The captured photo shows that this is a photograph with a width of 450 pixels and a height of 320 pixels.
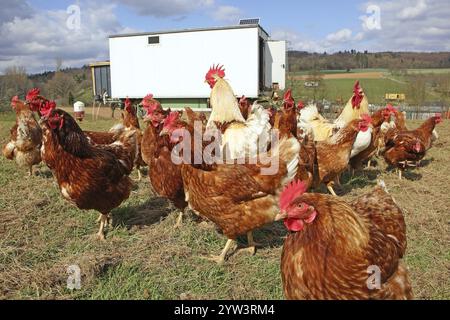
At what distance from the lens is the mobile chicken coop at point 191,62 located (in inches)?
725

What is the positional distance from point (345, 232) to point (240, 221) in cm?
162

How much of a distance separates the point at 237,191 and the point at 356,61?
27897 mm

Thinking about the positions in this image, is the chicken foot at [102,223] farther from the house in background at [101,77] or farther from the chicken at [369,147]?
the house in background at [101,77]

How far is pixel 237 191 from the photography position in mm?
3523

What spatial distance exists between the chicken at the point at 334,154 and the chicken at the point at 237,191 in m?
1.79

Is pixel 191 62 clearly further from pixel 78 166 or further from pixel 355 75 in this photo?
pixel 355 75

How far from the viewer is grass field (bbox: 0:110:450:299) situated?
10.2ft

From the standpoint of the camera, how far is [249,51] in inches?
714

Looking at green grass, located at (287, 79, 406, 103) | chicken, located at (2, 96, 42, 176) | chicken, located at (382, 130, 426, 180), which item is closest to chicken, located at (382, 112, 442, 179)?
chicken, located at (382, 130, 426, 180)

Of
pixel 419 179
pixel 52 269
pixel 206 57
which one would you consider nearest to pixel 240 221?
pixel 52 269

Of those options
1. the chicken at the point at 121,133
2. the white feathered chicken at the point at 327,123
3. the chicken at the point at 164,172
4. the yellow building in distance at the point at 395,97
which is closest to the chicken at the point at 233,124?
the chicken at the point at 164,172

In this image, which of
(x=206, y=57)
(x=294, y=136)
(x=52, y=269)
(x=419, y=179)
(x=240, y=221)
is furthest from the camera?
(x=206, y=57)
